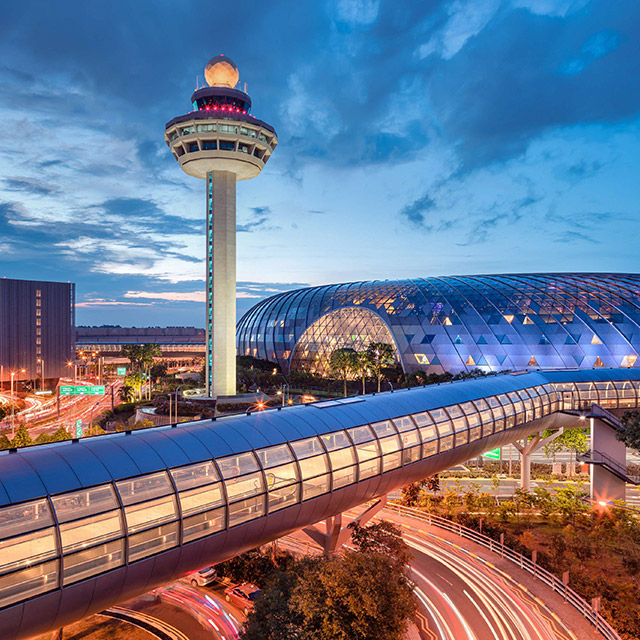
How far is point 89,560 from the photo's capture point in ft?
46.5

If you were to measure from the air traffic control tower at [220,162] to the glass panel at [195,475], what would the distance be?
56278mm

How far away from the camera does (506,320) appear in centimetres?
7600

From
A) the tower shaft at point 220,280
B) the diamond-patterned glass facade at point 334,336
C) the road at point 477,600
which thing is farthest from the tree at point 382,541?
the diamond-patterned glass facade at point 334,336

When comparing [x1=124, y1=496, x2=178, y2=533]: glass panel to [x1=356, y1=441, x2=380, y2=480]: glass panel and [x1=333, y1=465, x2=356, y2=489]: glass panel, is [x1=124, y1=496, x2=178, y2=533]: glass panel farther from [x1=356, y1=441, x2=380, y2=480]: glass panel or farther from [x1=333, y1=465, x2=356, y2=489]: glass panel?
[x1=356, y1=441, x2=380, y2=480]: glass panel

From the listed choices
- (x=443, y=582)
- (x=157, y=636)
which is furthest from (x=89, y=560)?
(x=443, y=582)

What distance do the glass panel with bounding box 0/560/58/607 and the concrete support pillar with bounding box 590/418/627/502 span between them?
158ft

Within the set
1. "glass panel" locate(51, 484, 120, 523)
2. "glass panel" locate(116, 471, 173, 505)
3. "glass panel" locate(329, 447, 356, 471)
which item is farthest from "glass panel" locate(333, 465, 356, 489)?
"glass panel" locate(51, 484, 120, 523)

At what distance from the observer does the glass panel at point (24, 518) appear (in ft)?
42.0

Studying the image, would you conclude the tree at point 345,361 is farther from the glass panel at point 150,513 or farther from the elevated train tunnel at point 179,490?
the glass panel at point 150,513

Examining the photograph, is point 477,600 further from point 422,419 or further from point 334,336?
point 334,336

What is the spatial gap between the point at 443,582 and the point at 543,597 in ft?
19.1

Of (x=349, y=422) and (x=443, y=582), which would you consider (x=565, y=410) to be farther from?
(x=349, y=422)

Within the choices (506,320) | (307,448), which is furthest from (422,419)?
(506,320)

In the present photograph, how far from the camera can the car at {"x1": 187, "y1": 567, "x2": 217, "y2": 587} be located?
2883 cm
